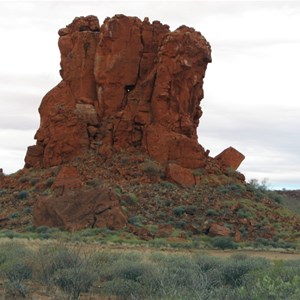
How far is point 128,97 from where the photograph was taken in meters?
56.9

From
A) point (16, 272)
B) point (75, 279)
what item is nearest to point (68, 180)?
point (16, 272)

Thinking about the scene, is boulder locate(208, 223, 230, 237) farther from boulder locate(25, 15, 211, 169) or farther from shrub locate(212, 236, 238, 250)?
boulder locate(25, 15, 211, 169)

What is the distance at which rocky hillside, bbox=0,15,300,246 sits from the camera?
48.2 meters

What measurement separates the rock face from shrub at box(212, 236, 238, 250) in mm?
12287

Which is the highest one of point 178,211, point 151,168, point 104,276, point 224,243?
point 151,168

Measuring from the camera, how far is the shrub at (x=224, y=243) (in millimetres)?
41000

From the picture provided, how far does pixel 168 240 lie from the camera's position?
41.2m

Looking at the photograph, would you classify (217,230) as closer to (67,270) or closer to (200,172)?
(200,172)

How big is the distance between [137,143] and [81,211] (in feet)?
43.4

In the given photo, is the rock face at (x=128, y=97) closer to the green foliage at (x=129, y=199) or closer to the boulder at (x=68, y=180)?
the boulder at (x=68, y=180)

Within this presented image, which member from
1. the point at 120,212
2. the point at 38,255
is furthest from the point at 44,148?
the point at 38,255

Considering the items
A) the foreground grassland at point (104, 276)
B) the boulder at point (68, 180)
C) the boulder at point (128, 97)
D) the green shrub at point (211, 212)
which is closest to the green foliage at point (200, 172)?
the boulder at point (128, 97)

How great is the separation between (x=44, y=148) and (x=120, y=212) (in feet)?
50.8

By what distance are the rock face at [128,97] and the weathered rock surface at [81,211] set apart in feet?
34.0
